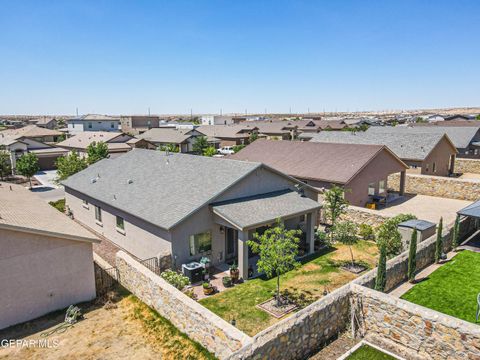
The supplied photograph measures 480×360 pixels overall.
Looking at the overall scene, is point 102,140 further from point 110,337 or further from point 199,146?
point 110,337

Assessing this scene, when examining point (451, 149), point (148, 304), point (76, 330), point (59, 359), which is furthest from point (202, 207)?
point (451, 149)

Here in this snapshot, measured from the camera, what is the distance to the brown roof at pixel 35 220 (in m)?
14.0

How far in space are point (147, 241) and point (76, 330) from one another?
6944 mm

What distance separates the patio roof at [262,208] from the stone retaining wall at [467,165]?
131 feet

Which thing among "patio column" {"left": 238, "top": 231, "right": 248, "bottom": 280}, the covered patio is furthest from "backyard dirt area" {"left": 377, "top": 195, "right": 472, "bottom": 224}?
"patio column" {"left": 238, "top": 231, "right": 248, "bottom": 280}

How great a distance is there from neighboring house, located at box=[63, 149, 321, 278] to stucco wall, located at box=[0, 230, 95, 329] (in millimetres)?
4093

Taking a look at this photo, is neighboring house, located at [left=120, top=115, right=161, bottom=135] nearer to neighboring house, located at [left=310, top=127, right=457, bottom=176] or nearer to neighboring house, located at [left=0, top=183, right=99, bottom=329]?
neighboring house, located at [left=310, top=127, right=457, bottom=176]

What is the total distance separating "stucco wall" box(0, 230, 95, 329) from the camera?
530 inches

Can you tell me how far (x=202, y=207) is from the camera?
61.2 ft

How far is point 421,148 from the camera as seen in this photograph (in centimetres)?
4084

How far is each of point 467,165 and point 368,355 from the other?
49.0 metres

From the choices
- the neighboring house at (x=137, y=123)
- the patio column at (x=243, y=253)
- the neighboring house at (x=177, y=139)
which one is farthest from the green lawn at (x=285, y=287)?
the neighboring house at (x=137, y=123)

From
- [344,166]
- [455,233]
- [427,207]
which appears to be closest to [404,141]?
[427,207]

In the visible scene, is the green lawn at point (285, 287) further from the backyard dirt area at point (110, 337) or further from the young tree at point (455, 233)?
the young tree at point (455, 233)
